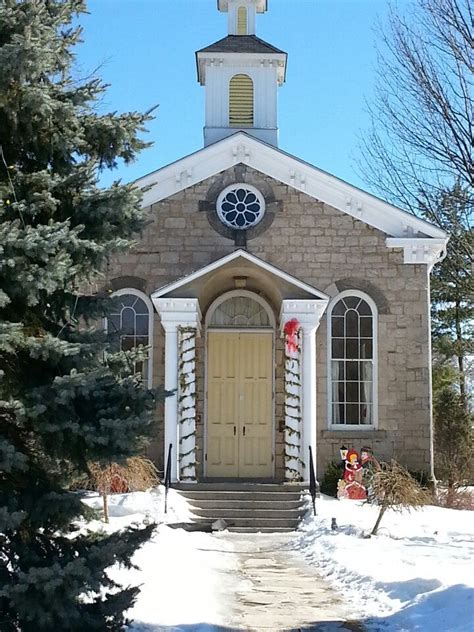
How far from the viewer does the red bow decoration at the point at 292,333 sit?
50.2ft

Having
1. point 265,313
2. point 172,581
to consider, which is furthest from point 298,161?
point 172,581

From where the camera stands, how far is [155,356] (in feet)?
54.9

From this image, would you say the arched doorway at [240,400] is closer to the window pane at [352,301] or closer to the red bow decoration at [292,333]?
the window pane at [352,301]

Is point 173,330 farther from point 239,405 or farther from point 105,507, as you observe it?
point 105,507

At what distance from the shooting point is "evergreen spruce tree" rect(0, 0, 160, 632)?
19.1 feet

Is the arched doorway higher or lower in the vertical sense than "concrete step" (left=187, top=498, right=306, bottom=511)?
higher

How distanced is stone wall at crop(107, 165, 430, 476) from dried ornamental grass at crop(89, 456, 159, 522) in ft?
9.33

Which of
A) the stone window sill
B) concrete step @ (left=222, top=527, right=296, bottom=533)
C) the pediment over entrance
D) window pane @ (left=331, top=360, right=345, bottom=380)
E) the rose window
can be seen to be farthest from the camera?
the rose window

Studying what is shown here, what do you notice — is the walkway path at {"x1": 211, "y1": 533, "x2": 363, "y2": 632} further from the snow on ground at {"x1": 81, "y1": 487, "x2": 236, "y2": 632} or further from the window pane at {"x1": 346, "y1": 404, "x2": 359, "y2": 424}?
the window pane at {"x1": 346, "y1": 404, "x2": 359, "y2": 424}

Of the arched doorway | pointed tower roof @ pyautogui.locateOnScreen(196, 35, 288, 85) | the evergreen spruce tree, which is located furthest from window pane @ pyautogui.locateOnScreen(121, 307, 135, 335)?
the evergreen spruce tree

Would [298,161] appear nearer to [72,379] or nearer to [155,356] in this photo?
[155,356]

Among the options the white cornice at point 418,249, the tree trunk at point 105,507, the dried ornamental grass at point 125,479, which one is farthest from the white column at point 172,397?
the white cornice at point 418,249

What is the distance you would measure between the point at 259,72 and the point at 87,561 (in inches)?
635

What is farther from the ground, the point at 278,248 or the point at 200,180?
the point at 200,180
